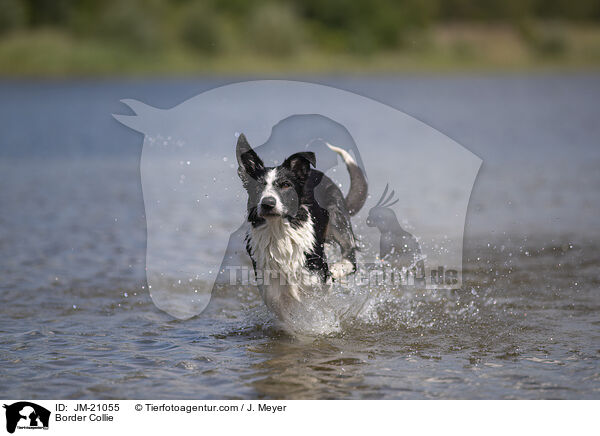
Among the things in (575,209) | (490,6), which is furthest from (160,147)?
(490,6)

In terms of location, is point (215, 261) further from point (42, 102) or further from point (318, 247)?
point (42, 102)

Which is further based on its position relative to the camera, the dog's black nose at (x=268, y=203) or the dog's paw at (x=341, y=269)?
the dog's paw at (x=341, y=269)

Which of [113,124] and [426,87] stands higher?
[426,87]

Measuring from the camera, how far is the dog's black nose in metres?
4.99

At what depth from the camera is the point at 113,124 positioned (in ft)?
68.2

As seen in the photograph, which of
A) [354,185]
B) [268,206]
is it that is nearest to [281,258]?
[268,206]

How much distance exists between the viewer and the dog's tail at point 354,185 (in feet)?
20.4
